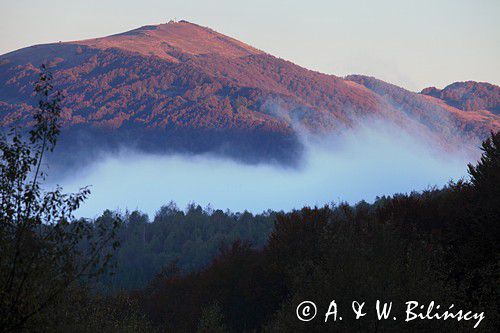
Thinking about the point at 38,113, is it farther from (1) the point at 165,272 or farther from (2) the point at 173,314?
(1) the point at 165,272

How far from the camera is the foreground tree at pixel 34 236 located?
18.1 m

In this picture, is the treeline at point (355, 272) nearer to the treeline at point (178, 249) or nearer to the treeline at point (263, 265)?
the treeline at point (263, 265)

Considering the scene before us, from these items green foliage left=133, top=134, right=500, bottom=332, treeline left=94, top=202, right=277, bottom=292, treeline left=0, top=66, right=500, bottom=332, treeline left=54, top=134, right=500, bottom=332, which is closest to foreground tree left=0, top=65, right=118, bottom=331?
treeline left=0, top=66, right=500, bottom=332

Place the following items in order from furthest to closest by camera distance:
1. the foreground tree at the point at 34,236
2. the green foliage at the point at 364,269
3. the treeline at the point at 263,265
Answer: the green foliage at the point at 364,269 → the treeline at the point at 263,265 → the foreground tree at the point at 34,236

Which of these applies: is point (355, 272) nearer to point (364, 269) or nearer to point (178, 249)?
point (364, 269)

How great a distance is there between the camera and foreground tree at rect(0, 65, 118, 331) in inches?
713

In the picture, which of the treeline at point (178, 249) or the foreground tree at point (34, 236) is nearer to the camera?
the foreground tree at point (34, 236)

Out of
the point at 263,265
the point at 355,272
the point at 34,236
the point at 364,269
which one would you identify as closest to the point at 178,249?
the point at 263,265

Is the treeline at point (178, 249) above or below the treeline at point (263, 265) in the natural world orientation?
below

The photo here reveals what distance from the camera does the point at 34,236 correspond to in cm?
1888

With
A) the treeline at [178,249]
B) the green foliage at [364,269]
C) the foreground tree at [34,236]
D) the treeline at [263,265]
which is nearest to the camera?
the foreground tree at [34,236]

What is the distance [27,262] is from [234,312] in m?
59.6

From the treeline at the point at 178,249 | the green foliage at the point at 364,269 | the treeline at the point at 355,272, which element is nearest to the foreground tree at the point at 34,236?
the treeline at the point at 355,272

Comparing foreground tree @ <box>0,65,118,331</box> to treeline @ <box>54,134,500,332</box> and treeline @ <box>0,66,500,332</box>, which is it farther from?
treeline @ <box>54,134,500,332</box>
